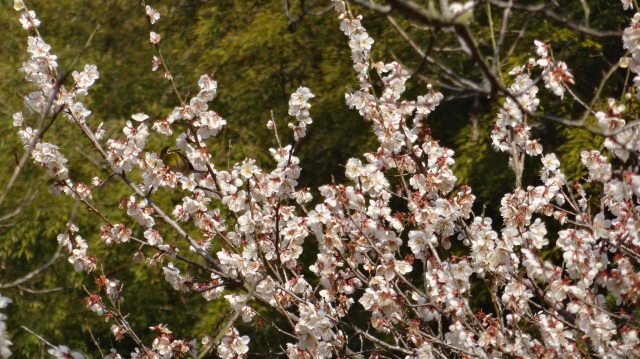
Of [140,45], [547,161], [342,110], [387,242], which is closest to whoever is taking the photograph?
[387,242]

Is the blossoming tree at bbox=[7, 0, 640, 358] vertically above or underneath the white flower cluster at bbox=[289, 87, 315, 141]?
underneath

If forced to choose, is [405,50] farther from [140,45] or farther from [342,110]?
[140,45]

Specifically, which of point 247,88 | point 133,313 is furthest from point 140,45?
point 133,313

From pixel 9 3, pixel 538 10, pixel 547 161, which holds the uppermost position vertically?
pixel 9 3

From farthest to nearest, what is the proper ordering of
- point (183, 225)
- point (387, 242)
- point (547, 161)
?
point (183, 225) < point (547, 161) < point (387, 242)

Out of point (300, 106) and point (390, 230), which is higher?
point (300, 106)

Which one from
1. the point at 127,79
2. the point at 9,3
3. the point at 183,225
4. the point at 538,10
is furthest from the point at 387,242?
the point at 9,3

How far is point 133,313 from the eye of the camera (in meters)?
4.84

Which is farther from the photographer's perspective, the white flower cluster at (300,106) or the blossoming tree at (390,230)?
the white flower cluster at (300,106)

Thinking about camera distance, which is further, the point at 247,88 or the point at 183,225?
the point at 247,88

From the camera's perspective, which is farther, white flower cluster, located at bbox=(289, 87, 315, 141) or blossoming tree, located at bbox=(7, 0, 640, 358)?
white flower cluster, located at bbox=(289, 87, 315, 141)

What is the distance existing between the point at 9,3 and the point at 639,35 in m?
4.51

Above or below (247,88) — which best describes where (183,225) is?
below

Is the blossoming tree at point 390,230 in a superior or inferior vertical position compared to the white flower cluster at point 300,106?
inferior
